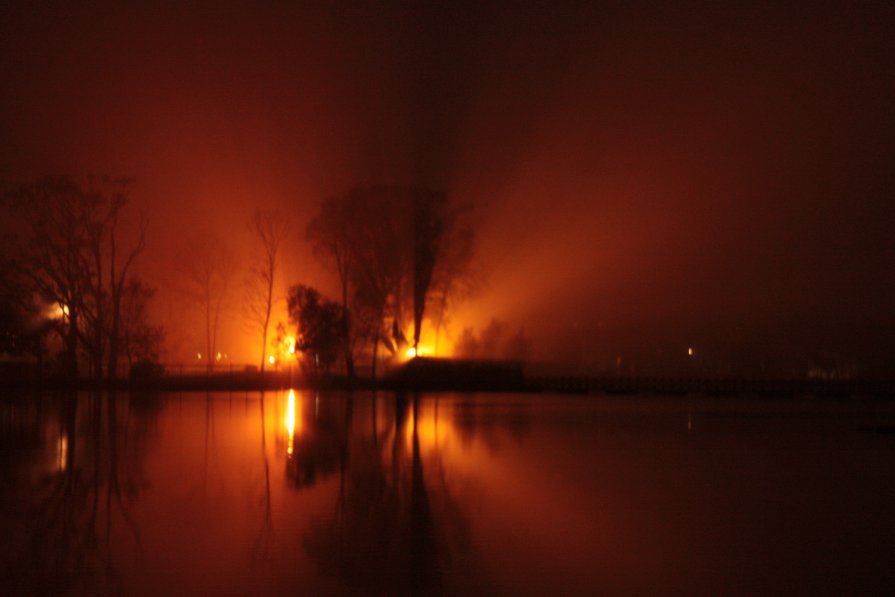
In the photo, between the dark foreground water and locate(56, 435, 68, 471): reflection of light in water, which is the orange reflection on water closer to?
the dark foreground water

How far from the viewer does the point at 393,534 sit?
25.7 ft

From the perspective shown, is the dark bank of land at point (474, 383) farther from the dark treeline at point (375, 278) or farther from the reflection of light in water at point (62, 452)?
the reflection of light in water at point (62, 452)

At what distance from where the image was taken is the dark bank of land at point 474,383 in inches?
1558

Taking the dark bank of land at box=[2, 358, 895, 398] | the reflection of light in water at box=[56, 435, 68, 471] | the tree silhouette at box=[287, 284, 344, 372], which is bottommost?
the reflection of light in water at box=[56, 435, 68, 471]

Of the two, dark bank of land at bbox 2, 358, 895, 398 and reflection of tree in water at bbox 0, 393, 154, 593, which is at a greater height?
dark bank of land at bbox 2, 358, 895, 398

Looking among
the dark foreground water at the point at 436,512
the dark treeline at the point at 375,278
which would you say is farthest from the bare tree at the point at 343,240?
the dark foreground water at the point at 436,512

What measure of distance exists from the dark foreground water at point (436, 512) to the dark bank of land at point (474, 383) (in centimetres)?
2168

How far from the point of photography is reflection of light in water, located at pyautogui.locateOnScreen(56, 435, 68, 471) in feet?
40.0

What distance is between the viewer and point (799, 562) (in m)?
7.15

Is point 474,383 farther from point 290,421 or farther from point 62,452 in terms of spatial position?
point 62,452

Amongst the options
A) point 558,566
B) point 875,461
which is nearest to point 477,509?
point 558,566

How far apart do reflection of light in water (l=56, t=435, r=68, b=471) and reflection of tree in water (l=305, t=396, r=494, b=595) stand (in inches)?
144

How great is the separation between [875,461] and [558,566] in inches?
398

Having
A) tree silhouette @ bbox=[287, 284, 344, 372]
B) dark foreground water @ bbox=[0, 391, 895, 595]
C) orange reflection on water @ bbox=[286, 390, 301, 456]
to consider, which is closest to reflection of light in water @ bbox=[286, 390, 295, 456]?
orange reflection on water @ bbox=[286, 390, 301, 456]
